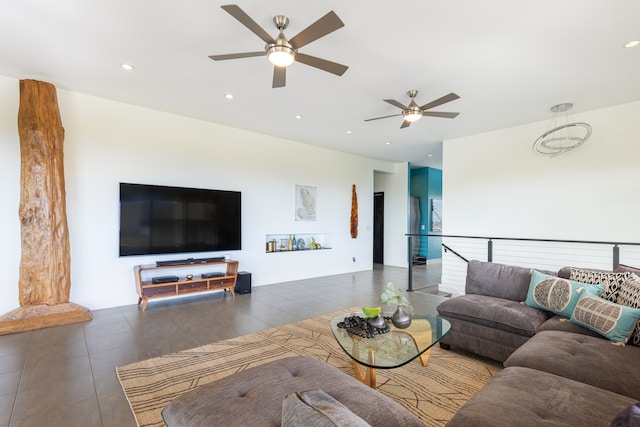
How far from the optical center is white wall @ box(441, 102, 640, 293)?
457cm

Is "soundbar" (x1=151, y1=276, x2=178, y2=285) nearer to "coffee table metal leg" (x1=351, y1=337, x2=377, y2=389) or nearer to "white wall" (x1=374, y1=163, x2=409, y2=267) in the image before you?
"coffee table metal leg" (x1=351, y1=337, x2=377, y2=389)

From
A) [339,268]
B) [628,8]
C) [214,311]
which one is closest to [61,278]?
[214,311]

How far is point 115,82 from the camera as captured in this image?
3.88 meters

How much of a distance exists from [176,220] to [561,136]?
6.44 metres

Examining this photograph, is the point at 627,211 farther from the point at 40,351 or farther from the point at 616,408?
the point at 40,351

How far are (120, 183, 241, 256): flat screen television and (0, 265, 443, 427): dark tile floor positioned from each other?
2.93 feet

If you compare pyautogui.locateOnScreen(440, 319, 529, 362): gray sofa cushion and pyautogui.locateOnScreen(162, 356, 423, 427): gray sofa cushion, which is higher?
pyautogui.locateOnScreen(162, 356, 423, 427): gray sofa cushion

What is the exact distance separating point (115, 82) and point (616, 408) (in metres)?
5.28

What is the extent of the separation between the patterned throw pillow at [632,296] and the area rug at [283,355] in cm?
100

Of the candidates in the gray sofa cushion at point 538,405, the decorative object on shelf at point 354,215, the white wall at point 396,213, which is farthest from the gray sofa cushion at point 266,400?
the white wall at point 396,213

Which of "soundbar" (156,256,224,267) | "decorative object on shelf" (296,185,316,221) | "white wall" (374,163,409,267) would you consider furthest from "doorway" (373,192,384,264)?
"soundbar" (156,256,224,267)

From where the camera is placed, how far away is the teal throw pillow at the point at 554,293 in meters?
2.71

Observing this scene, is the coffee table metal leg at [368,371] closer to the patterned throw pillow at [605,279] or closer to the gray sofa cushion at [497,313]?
the gray sofa cushion at [497,313]

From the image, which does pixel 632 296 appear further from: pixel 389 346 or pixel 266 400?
pixel 266 400
